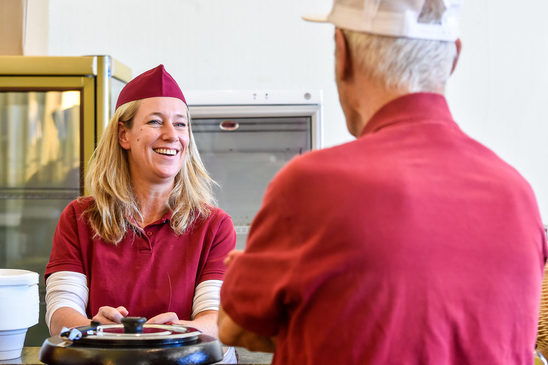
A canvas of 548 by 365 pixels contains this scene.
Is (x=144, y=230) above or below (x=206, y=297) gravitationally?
above

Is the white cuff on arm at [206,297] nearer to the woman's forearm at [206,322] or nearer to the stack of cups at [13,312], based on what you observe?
the woman's forearm at [206,322]

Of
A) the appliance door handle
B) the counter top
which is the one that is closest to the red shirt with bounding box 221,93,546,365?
the counter top

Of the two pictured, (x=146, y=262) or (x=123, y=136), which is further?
(x=123, y=136)

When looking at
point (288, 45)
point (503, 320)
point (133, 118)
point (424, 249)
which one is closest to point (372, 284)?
point (424, 249)

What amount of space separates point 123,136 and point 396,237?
1.36m

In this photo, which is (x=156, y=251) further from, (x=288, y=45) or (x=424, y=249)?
(x=288, y=45)

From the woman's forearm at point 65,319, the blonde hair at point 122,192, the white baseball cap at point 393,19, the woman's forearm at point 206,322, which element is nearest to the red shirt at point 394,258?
the white baseball cap at point 393,19

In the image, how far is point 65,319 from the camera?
176 centimetres

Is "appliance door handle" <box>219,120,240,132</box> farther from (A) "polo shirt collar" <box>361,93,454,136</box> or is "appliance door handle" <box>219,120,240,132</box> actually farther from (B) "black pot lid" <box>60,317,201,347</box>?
(A) "polo shirt collar" <box>361,93,454,136</box>

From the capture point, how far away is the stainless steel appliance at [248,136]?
323 cm

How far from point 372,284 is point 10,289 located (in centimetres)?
112

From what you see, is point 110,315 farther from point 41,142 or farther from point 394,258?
point 41,142

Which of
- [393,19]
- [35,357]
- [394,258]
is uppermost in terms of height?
[393,19]

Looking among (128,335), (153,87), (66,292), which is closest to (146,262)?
(66,292)
